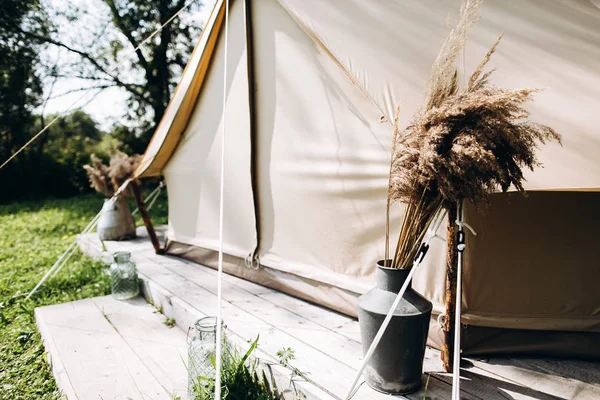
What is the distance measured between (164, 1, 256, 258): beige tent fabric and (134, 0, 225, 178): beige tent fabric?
54 mm

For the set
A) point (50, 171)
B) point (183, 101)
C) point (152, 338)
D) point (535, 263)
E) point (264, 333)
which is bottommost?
point (50, 171)

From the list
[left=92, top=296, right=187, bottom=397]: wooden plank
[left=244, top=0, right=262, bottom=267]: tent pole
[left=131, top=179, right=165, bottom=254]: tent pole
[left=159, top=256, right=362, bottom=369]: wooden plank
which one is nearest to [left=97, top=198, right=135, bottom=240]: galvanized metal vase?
[left=131, top=179, right=165, bottom=254]: tent pole

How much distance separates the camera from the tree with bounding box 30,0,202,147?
9.48m

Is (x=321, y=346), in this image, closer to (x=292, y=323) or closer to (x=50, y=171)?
(x=292, y=323)

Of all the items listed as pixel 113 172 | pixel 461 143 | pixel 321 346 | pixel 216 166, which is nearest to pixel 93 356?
pixel 321 346

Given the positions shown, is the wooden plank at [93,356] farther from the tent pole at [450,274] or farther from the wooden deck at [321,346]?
the tent pole at [450,274]

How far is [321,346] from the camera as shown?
1.85 m

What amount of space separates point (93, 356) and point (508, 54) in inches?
93.6

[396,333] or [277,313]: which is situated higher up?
[396,333]

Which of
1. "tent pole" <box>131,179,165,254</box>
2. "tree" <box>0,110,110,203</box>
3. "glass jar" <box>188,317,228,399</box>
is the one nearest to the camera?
"glass jar" <box>188,317,228,399</box>

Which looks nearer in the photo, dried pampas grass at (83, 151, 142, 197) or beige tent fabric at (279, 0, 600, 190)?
beige tent fabric at (279, 0, 600, 190)

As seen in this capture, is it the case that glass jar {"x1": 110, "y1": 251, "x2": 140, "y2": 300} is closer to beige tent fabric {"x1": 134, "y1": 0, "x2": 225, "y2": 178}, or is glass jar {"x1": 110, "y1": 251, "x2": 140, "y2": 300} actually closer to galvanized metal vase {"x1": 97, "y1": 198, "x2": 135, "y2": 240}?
beige tent fabric {"x1": 134, "y1": 0, "x2": 225, "y2": 178}

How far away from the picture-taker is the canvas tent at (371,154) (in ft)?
4.73

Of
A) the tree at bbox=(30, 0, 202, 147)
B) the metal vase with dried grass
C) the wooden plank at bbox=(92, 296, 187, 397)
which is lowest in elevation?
the wooden plank at bbox=(92, 296, 187, 397)
